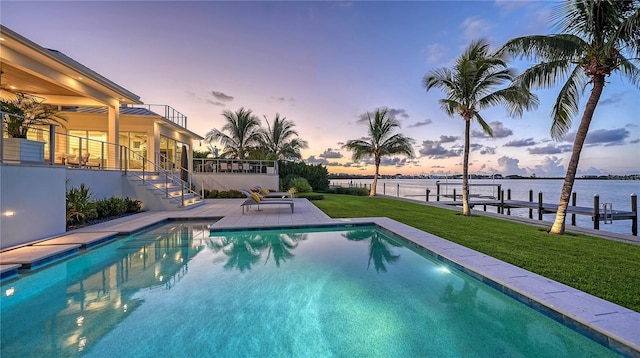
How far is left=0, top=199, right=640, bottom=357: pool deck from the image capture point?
2730mm

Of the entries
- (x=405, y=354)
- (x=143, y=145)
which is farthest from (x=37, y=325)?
(x=143, y=145)

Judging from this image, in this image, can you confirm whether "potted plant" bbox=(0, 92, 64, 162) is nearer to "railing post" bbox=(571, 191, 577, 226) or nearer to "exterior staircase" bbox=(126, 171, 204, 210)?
"exterior staircase" bbox=(126, 171, 204, 210)

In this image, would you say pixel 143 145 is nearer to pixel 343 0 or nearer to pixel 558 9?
pixel 343 0

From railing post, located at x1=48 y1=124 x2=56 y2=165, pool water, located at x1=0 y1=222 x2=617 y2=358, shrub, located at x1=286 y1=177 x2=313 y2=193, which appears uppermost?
railing post, located at x1=48 y1=124 x2=56 y2=165

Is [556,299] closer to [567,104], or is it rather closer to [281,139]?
[567,104]

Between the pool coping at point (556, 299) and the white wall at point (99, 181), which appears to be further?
the white wall at point (99, 181)

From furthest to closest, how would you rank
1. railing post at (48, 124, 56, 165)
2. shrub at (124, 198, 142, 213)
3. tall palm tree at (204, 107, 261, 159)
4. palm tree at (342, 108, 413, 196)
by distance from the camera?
1. tall palm tree at (204, 107, 261, 159)
2. palm tree at (342, 108, 413, 196)
3. shrub at (124, 198, 142, 213)
4. railing post at (48, 124, 56, 165)

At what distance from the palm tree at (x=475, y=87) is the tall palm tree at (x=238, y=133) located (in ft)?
55.2

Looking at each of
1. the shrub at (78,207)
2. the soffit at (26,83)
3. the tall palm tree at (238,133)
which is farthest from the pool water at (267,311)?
the tall palm tree at (238,133)

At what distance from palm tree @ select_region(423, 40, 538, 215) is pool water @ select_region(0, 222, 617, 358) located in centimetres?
723

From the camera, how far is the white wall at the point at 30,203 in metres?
5.54

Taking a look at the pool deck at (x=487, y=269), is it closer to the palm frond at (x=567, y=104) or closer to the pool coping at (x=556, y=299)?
the pool coping at (x=556, y=299)

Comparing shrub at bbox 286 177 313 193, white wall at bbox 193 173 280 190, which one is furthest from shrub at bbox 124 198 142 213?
shrub at bbox 286 177 313 193

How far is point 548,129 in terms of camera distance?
851 centimetres
